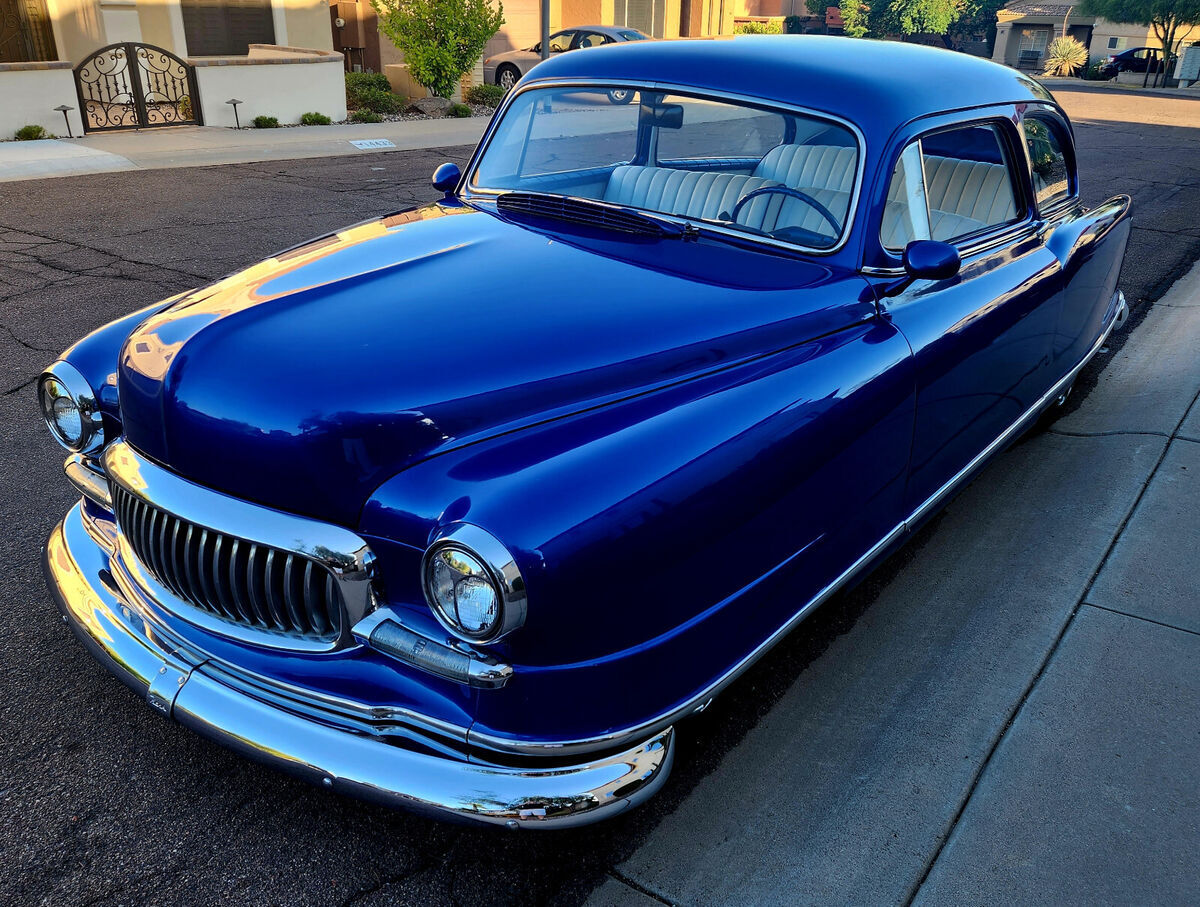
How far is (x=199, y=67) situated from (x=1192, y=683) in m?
14.5

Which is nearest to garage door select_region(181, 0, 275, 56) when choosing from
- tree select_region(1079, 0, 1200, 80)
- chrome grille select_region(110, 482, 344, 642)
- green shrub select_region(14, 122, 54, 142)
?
green shrub select_region(14, 122, 54, 142)

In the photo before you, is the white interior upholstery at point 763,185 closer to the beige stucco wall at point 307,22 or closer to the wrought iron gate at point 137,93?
the wrought iron gate at point 137,93

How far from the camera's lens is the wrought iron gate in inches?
509

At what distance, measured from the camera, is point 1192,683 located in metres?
2.82

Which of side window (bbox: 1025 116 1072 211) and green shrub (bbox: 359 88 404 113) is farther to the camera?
green shrub (bbox: 359 88 404 113)

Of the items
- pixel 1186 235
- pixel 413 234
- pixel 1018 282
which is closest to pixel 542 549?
pixel 413 234

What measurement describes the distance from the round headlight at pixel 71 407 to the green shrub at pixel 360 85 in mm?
15539

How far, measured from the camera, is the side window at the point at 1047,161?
3.86 metres

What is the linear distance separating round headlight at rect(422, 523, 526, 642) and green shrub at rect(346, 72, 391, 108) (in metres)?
16.7

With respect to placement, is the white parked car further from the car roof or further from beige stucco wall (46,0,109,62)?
the car roof

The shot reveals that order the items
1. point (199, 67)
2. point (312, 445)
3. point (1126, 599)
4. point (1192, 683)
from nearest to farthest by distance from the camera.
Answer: point (312, 445) < point (1192, 683) < point (1126, 599) < point (199, 67)

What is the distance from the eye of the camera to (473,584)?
1765mm

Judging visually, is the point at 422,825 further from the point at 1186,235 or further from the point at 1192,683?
the point at 1186,235

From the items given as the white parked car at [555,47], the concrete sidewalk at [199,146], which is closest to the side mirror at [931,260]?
the concrete sidewalk at [199,146]
